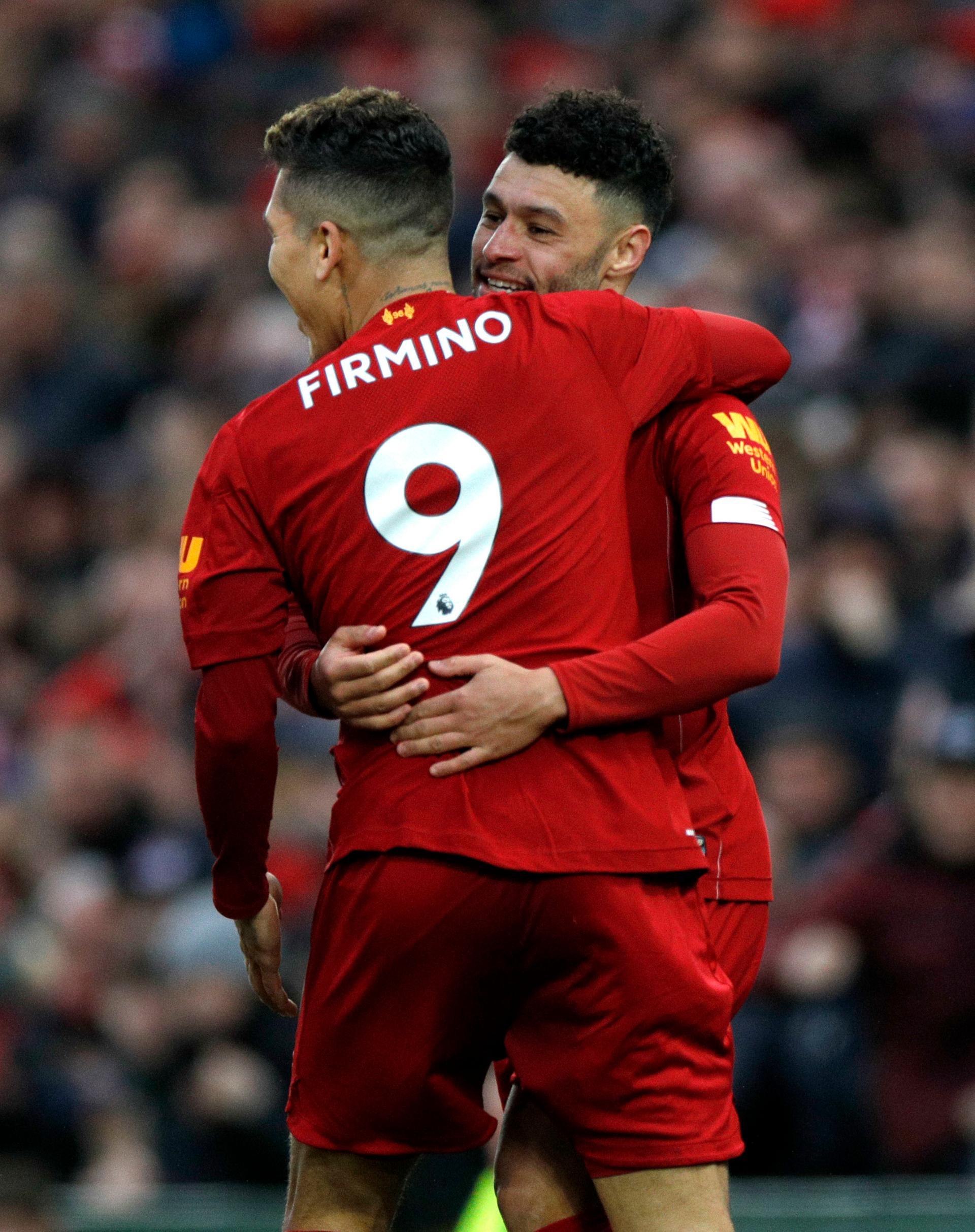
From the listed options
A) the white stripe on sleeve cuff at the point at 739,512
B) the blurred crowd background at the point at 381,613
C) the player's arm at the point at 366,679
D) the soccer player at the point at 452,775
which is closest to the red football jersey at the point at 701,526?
the white stripe on sleeve cuff at the point at 739,512

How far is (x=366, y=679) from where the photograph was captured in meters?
2.58

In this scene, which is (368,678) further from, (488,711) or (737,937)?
(737,937)

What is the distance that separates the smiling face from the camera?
3.04 meters

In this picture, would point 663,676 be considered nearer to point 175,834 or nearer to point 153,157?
point 175,834

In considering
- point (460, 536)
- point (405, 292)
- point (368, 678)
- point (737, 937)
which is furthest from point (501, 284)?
point (737, 937)

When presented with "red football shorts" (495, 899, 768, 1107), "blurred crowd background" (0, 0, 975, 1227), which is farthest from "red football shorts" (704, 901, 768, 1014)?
"blurred crowd background" (0, 0, 975, 1227)

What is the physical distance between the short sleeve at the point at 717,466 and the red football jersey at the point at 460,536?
0.13 m

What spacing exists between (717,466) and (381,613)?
0.51 m

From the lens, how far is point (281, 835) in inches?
224

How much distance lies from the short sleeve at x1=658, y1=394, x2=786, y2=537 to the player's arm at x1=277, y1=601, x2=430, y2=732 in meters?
0.45

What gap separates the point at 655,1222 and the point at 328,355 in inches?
47.3

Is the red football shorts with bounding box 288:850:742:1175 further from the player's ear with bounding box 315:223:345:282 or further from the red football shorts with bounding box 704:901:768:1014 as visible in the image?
the player's ear with bounding box 315:223:345:282

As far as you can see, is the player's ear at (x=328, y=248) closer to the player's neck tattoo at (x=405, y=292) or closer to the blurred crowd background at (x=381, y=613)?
the player's neck tattoo at (x=405, y=292)

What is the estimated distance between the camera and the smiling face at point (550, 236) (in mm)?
3037
